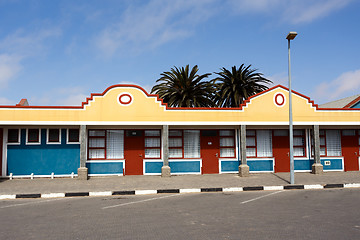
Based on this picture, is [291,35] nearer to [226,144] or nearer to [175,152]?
[226,144]

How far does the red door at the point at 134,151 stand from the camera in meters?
17.5

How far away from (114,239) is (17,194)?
25.7ft

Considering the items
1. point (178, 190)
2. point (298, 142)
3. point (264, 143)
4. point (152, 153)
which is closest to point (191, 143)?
point (152, 153)

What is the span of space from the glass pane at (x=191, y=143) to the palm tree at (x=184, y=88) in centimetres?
1403

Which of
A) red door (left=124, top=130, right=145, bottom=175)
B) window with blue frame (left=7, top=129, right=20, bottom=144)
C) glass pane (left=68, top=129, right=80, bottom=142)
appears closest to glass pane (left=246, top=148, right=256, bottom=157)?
red door (left=124, top=130, right=145, bottom=175)

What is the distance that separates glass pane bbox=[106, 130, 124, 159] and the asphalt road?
229 inches

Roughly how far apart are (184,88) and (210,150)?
15.3 metres

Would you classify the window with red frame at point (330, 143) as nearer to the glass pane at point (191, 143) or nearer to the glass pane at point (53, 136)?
the glass pane at point (191, 143)

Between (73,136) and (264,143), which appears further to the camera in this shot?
(264,143)

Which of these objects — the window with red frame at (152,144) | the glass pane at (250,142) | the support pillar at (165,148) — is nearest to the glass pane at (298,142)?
the glass pane at (250,142)

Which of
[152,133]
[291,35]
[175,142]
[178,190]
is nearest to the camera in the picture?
[178,190]

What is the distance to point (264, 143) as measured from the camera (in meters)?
18.5

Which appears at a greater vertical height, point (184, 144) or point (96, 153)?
point (184, 144)

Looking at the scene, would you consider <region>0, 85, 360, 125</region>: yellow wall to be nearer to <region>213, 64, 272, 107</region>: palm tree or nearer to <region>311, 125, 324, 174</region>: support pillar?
<region>311, 125, 324, 174</region>: support pillar
